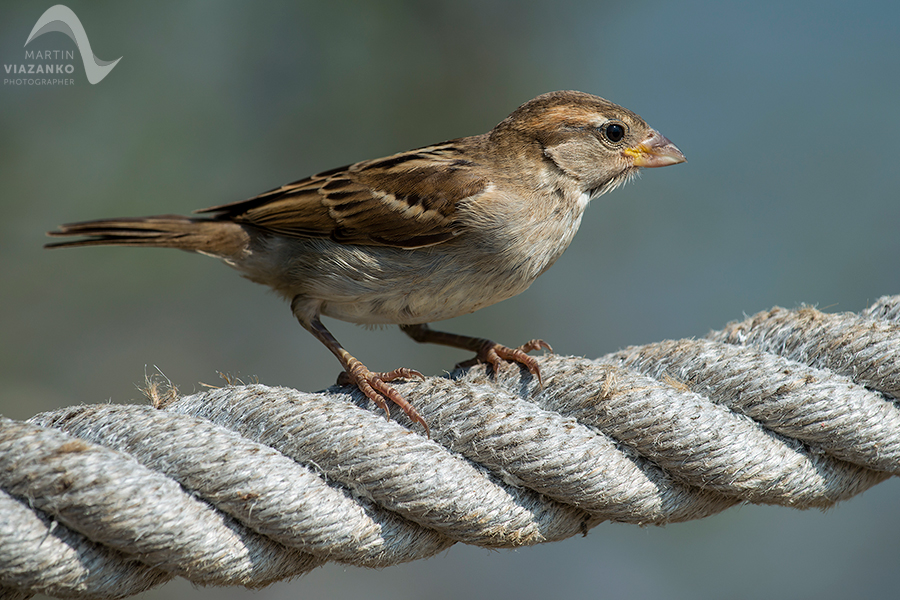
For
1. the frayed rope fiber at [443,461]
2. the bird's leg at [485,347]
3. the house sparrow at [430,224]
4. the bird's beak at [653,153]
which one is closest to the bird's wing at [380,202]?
the house sparrow at [430,224]

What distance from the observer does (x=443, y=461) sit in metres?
2.00

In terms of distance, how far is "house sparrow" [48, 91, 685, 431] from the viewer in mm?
3018

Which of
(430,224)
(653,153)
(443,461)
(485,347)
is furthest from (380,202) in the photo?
(443,461)

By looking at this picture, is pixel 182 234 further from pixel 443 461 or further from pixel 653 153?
pixel 653 153

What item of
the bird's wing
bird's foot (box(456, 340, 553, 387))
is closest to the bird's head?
the bird's wing

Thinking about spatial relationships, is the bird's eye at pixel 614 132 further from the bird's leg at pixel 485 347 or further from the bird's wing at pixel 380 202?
the bird's leg at pixel 485 347

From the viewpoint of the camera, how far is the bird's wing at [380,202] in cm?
310

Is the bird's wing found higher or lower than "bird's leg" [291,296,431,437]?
higher

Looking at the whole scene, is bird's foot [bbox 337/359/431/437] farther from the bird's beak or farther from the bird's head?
the bird's beak

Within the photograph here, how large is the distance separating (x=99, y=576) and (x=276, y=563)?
427 millimetres

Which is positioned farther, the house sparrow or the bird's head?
the bird's head

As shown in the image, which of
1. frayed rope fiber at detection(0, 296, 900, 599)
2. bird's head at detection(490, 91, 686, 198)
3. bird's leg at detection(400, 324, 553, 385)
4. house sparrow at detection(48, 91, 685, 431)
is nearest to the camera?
frayed rope fiber at detection(0, 296, 900, 599)

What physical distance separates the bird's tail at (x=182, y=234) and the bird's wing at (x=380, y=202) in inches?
3.3

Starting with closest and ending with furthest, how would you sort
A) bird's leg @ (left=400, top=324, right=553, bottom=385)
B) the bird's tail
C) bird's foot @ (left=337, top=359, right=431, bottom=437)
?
bird's foot @ (left=337, top=359, right=431, bottom=437), bird's leg @ (left=400, top=324, right=553, bottom=385), the bird's tail
